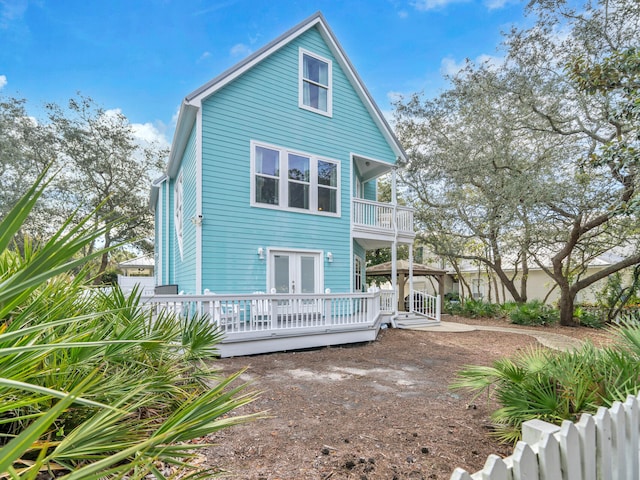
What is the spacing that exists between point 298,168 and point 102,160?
1372 cm

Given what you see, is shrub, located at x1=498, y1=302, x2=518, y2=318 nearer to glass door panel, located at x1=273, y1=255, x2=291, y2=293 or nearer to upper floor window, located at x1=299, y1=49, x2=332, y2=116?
glass door panel, located at x1=273, y1=255, x2=291, y2=293

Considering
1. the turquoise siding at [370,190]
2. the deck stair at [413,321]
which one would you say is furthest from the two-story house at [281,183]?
the turquoise siding at [370,190]

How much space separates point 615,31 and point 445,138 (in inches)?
235

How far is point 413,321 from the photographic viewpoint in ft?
42.3

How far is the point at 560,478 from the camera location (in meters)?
1.72

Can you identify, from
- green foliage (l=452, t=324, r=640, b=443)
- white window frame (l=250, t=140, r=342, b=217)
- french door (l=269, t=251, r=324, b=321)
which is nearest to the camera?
green foliage (l=452, t=324, r=640, b=443)

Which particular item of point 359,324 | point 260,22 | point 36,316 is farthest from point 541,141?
point 36,316

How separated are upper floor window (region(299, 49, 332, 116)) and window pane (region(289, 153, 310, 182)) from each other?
5.52 ft

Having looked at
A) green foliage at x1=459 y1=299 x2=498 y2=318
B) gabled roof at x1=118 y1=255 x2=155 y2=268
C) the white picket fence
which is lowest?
green foliage at x1=459 y1=299 x2=498 y2=318

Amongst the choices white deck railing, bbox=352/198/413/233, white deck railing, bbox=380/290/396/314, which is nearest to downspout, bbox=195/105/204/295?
white deck railing, bbox=352/198/413/233

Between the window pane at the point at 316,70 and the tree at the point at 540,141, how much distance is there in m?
5.65

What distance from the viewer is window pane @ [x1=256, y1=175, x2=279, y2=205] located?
9703 millimetres

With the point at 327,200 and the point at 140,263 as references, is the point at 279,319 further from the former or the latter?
the point at 140,263

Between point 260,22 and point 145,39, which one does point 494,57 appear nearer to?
point 260,22
